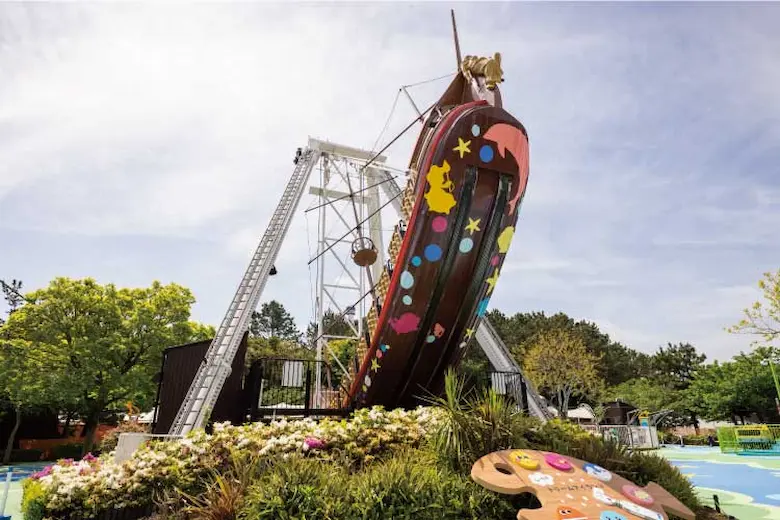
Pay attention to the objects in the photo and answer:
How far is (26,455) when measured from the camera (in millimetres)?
25422

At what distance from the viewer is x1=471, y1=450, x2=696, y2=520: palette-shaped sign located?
179 inches

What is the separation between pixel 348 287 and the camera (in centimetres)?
1436

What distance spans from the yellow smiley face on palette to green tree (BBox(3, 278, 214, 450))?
22820mm

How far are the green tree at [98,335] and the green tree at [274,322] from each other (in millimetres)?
38569

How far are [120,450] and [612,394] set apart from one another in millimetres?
40971

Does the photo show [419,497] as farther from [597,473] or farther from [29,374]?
[29,374]

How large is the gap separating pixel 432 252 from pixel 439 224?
475mm

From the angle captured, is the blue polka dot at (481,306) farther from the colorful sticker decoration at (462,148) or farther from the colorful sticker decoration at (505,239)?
the colorful sticker decoration at (462,148)

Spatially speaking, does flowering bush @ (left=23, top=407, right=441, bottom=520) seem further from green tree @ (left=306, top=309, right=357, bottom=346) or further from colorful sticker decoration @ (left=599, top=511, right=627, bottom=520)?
green tree @ (left=306, top=309, right=357, bottom=346)

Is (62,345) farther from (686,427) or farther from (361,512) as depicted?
(686,427)

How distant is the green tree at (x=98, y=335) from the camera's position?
2317 centimetres

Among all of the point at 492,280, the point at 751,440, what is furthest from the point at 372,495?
the point at 751,440

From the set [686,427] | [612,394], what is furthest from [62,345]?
[686,427]

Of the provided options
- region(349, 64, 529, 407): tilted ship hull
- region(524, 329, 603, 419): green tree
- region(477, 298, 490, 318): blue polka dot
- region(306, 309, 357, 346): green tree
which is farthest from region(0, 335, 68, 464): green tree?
→ region(524, 329, 603, 419): green tree
